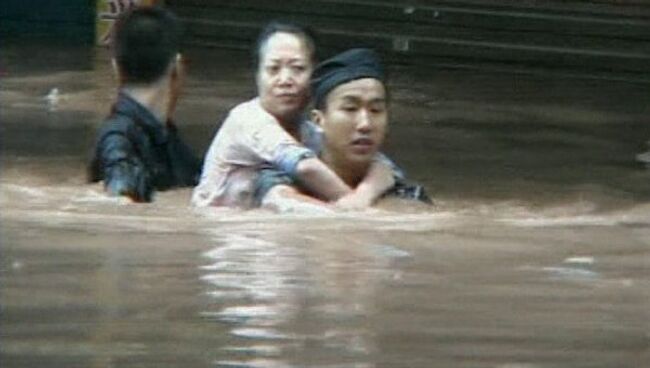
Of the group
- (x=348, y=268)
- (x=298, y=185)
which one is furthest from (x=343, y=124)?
(x=348, y=268)

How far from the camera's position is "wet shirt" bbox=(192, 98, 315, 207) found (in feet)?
30.7

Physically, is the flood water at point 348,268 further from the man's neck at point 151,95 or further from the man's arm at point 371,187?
the man's neck at point 151,95

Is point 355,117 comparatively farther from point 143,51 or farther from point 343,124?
point 143,51

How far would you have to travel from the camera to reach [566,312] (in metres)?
6.93

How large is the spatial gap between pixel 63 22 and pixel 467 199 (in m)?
9.86

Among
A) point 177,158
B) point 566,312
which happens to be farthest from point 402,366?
point 177,158

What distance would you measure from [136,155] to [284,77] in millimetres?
726

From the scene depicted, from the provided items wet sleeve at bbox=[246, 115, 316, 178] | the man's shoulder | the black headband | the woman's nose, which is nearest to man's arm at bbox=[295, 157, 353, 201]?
wet sleeve at bbox=[246, 115, 316, 178]

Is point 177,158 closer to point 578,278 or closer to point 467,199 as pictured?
point 467,199

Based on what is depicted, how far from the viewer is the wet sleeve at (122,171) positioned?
9.41 meters

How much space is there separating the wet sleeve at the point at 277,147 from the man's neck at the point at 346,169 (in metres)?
0.09

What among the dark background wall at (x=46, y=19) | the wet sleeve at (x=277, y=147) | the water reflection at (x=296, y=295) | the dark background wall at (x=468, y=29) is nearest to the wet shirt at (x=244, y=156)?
the wet sleeve at (x=277, y=147)

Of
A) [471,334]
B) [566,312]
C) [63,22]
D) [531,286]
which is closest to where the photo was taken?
[471,334]

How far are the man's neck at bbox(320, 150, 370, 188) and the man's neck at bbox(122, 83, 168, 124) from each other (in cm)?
82
